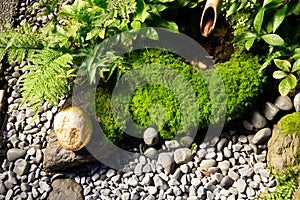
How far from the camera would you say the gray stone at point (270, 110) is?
10.5 ft

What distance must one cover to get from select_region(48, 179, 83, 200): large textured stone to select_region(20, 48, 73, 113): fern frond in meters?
0.55

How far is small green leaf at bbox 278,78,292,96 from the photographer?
3.06 meters

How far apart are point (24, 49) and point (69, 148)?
2.55ft

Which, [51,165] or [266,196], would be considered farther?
[51,165]

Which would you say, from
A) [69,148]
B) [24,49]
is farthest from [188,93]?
[24,49]

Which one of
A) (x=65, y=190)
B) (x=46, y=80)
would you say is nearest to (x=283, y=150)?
(x=65, y=190)

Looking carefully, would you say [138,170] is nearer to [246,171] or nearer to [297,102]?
[246,171]

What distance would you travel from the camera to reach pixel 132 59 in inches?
134

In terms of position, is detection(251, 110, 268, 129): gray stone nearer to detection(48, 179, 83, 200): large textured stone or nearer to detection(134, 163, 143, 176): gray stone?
detection(134, 163, 143, 176): gray stone

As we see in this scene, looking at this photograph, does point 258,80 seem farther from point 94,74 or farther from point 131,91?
point 94,74

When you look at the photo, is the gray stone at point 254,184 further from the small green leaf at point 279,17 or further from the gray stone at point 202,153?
the small green leaf at point 279,17

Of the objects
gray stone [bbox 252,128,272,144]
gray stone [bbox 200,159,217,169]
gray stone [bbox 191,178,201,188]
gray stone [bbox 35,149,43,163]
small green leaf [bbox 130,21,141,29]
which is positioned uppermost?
small green leaf [bbox 130,21,141,29]

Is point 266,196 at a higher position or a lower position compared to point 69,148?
lower

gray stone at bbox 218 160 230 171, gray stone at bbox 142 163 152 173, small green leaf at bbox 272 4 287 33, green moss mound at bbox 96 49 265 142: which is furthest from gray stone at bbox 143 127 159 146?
small green leaf at bbox 272 4 287 33
